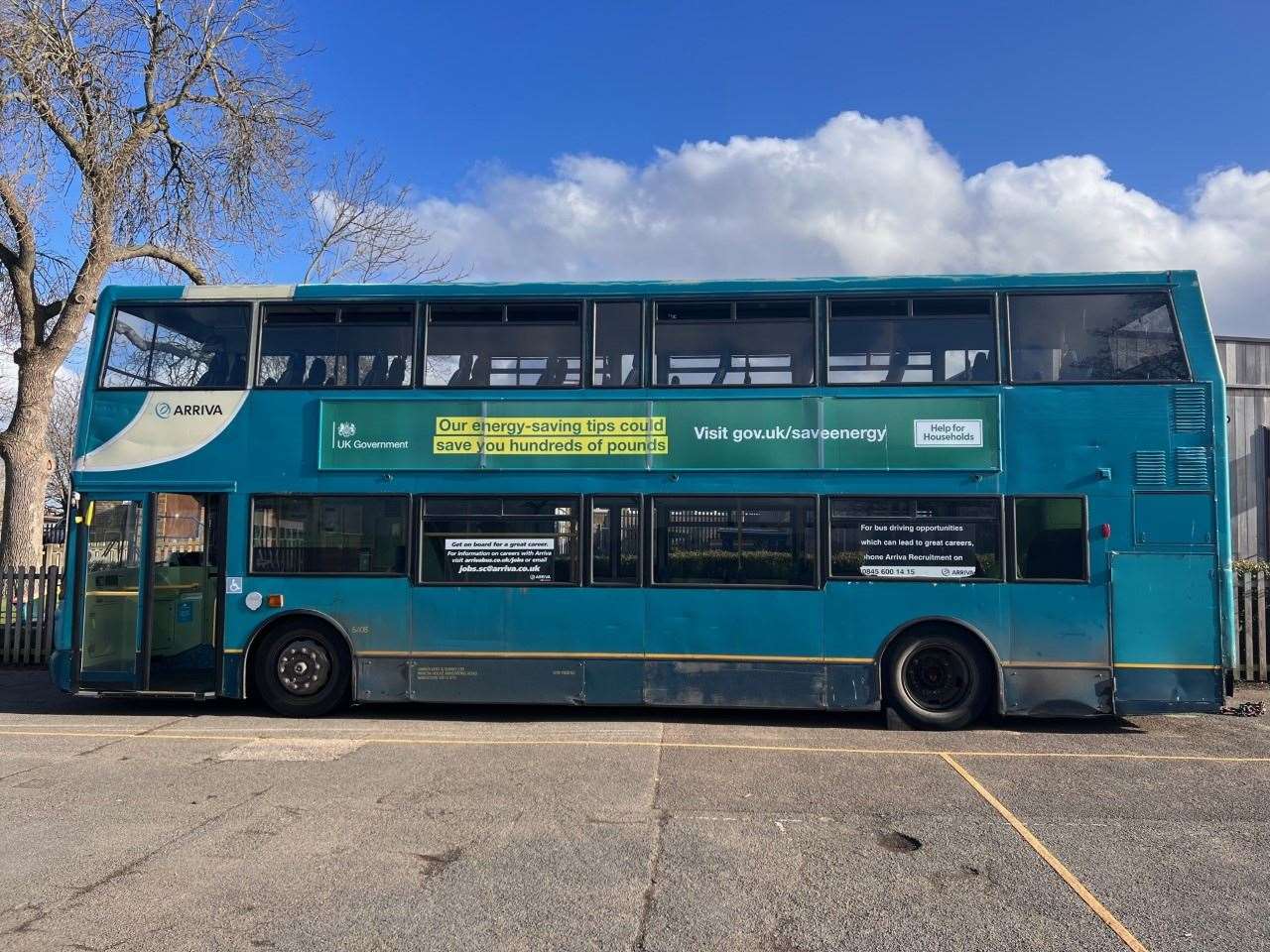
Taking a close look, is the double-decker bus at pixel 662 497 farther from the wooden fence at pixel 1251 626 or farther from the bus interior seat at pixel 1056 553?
the wooden fence at pixel 1251 626

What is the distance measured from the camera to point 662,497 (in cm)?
845

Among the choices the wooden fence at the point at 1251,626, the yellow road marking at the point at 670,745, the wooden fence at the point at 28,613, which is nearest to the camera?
the yellow road marking at the point at 670,745

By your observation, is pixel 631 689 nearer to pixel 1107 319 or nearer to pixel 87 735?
pixel 87 735

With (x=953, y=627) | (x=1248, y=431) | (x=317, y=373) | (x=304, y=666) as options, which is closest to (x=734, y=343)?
(x=953, y=627)

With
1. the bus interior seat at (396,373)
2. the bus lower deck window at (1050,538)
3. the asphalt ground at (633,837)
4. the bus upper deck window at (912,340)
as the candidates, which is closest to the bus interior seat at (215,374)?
the bus interior seat at (396,373)

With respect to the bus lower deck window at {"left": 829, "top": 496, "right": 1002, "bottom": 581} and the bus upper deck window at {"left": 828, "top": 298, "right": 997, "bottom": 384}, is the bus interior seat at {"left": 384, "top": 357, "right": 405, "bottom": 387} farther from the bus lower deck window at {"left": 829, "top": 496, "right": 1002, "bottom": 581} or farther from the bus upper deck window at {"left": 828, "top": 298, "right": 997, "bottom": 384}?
the bus lower deck window at {"left": 829, "top": 496, "right": 1002, "bottom": 581}

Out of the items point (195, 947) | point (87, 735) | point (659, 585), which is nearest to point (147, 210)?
point (87, 735)

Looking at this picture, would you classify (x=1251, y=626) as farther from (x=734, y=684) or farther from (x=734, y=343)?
(x=734, y=343)

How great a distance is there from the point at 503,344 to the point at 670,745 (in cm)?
427

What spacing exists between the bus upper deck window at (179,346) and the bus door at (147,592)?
123cm

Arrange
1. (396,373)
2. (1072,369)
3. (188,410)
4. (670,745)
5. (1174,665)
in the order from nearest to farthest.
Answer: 1. (670,745)
2. (1174,665)
3. (1072,369)
4. (396,373)
5. (188,410)

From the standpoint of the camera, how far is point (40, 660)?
12.2 m

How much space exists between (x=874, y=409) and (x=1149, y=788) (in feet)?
12.7

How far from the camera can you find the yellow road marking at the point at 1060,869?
3957 millimetres
